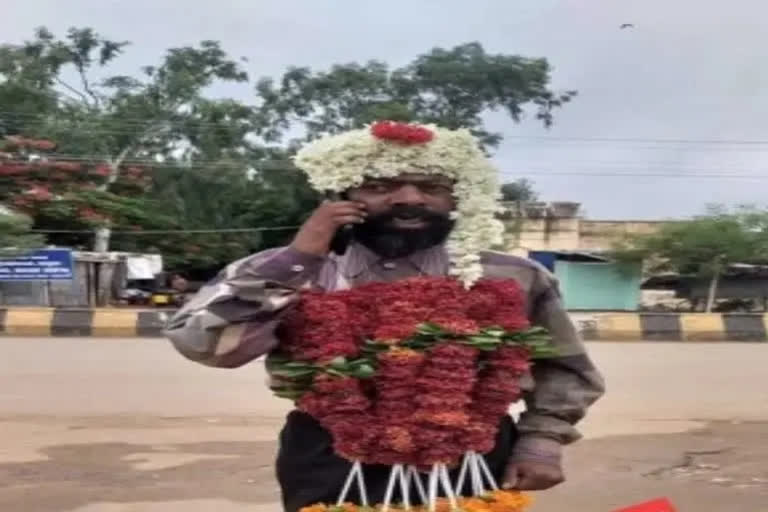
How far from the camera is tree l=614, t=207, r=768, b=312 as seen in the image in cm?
3309

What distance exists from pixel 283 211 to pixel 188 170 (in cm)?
306

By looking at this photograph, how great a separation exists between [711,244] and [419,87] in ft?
31.3

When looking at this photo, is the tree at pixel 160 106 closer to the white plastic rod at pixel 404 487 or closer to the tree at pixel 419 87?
the tree at pixel 419 87

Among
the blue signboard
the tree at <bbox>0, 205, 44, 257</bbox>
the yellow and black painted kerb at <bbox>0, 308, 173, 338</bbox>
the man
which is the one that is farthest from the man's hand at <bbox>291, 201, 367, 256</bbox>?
the blue signboard

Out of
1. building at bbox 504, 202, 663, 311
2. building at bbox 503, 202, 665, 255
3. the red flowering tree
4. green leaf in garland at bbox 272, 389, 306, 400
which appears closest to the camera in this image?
green leaf in garland at bbox 272, 389, 306, 400

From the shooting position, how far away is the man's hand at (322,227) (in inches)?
102

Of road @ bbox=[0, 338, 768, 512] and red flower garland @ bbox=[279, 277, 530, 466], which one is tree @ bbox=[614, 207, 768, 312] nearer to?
road @ bbox=[0, 338, 768, 512]

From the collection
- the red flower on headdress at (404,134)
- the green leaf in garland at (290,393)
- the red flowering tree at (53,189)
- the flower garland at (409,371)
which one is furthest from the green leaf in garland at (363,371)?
the red flowering tree at (53,189)

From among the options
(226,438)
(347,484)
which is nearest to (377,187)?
(347,484)

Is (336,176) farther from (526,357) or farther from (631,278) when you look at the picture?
(631,278)

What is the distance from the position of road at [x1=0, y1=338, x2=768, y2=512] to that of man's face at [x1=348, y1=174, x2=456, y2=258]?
3578 millimetres

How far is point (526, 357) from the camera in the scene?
A: 2.61m

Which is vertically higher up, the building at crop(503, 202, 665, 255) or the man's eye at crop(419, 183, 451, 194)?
the man's eye at crop(419, 183, 451, 194)

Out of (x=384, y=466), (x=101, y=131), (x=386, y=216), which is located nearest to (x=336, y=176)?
(x=386, y=216)
